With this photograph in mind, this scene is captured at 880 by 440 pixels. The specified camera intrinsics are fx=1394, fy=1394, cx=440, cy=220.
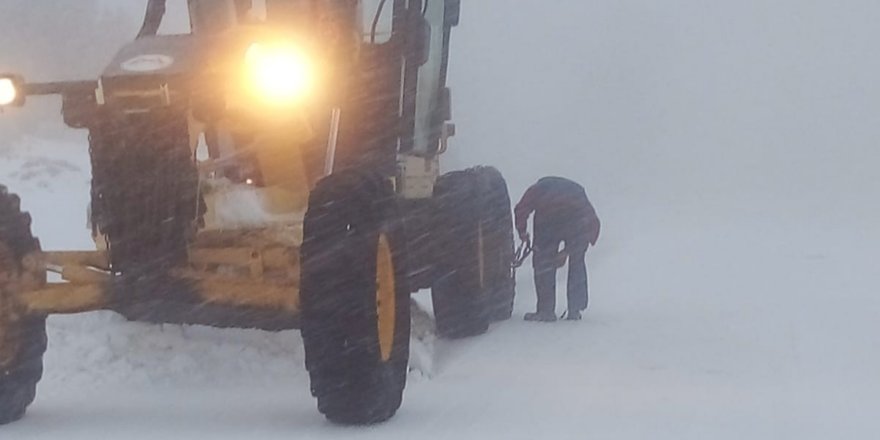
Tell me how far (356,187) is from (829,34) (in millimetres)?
28134

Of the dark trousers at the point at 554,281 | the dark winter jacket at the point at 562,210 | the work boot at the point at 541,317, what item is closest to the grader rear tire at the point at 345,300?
the work boot at the point at 541,317

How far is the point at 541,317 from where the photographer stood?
1009cm

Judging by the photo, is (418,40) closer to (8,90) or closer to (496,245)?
(8,90)

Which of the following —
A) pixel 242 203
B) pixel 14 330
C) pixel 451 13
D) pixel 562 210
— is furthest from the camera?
pixel 562 210

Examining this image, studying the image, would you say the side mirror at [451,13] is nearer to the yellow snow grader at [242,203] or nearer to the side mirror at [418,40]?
the side mirror at [418,40]

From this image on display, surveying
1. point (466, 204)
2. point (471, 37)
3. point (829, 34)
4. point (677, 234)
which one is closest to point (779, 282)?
point (466, 204)

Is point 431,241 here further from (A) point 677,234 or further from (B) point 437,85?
(A) point 677,234

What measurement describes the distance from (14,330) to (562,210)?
5072 millimetres

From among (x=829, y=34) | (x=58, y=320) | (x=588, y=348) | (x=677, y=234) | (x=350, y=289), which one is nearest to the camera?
(x=350, y=289)

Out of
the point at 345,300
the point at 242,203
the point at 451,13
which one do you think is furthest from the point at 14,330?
the point at 451,13

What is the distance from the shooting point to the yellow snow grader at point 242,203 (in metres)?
5.77

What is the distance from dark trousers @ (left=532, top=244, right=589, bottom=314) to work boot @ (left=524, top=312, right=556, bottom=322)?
3 centimetres

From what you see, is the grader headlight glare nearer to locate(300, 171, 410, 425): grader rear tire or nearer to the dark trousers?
locate(300, 171, 410, 425): grader rear tire

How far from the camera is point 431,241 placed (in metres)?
9.25
